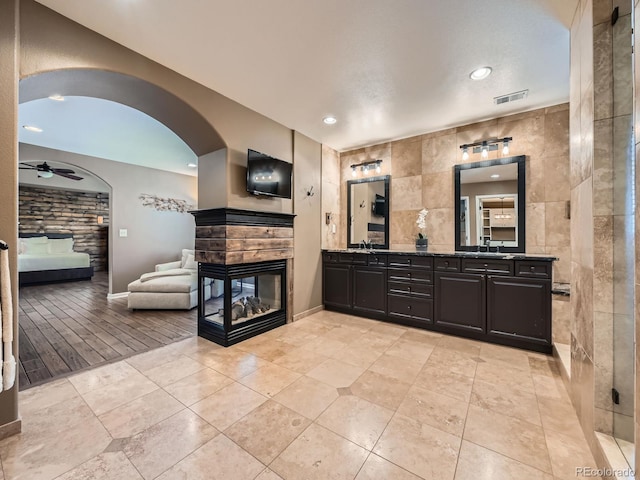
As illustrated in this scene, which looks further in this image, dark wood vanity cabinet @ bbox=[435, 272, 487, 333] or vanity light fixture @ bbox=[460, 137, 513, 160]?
vanity light fixture @ bbox=[460, 137, 513, 160]

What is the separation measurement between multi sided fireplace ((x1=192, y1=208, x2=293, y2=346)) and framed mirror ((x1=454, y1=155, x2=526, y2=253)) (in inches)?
94.7

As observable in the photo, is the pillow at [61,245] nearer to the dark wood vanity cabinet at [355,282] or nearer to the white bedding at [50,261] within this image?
the white bedding at [50,261]

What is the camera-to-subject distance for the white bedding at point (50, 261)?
6473 millimetres

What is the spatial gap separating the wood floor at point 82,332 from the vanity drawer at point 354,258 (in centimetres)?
229

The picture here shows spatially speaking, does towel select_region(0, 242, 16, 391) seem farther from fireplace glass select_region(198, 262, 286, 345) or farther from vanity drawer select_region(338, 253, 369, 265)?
vanity drawer select_region(338, 253, 369, 265)

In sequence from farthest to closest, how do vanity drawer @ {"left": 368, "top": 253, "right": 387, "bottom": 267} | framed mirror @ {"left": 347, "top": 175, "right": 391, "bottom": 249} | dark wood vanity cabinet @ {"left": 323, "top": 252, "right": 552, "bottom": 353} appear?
framed mirror @ {"left": 347, "top": 175, "right": 391, "bottom": 249} < vanity drawer @ {"left": 368, "top": 253, "right": 387, "bottom": 267} < dark wood vanity cabinet @ {"left": 323, "top": 252, "right": 552, "bottom": 353}

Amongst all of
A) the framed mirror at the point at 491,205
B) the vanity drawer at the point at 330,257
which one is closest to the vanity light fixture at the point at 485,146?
the framed mirror at the point at 491,205

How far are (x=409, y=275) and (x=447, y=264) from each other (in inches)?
19.4

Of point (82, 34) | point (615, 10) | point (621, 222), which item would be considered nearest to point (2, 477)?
point (82, 34)

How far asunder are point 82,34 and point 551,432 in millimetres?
4193

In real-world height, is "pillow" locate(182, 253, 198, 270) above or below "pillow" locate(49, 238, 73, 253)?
below

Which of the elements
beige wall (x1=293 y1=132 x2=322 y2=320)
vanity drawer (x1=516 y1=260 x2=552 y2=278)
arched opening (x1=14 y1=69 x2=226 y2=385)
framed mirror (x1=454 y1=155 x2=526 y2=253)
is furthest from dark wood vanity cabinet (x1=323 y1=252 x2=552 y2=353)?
arched opening (x1=14 y1=69 x2=226 y2=385)

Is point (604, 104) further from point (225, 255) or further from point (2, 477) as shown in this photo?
point (2, 477)

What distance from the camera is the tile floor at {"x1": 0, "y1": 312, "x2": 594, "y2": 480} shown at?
138 cm
